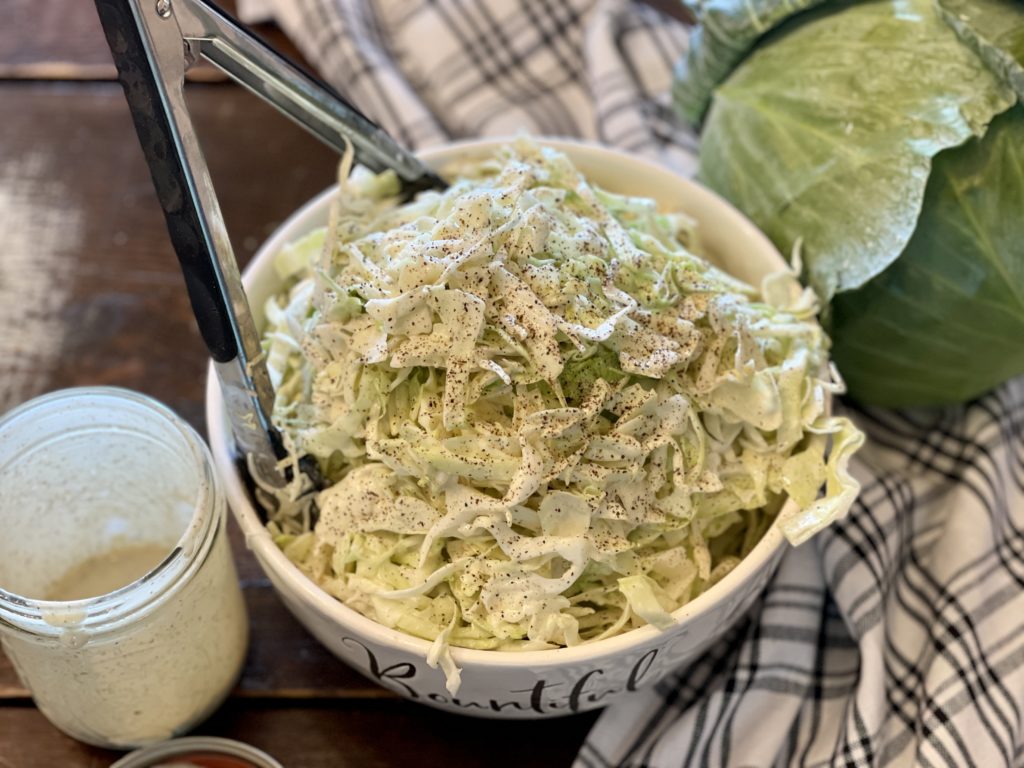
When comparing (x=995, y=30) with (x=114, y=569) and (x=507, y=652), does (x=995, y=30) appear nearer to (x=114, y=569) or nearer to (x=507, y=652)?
(x=507, y=652)

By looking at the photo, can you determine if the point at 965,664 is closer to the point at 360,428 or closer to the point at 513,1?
the point at 360,428

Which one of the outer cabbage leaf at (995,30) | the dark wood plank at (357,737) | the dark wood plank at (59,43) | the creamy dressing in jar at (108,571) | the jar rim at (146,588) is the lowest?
the dark wood plank at (357,737)

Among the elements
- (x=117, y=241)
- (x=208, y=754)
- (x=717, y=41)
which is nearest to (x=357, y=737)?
(x=208, y=754)

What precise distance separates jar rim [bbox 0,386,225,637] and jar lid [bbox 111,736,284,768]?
14cm

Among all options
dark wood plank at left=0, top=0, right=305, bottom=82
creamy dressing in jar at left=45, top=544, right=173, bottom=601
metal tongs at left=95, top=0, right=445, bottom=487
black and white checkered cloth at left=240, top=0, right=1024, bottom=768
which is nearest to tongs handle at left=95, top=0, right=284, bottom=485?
metal tongs at left=95, top=0, right=445, bottom=487

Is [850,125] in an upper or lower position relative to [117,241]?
upper

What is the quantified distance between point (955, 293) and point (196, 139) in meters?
0.61

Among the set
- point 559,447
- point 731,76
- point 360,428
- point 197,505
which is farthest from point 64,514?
point 731,76

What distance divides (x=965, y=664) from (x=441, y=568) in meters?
0.47

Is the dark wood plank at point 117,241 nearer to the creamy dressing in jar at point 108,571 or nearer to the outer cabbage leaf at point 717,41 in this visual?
the creamy dressing in jar at point 108,571

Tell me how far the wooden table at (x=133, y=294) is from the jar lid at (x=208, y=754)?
4 centimetres

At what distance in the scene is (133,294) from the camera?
1.06m

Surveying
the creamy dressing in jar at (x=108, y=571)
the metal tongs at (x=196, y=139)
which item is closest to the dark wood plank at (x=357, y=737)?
the creamy dressing in jar at (x=108, y=571)

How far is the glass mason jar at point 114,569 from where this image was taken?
2.28 feet
